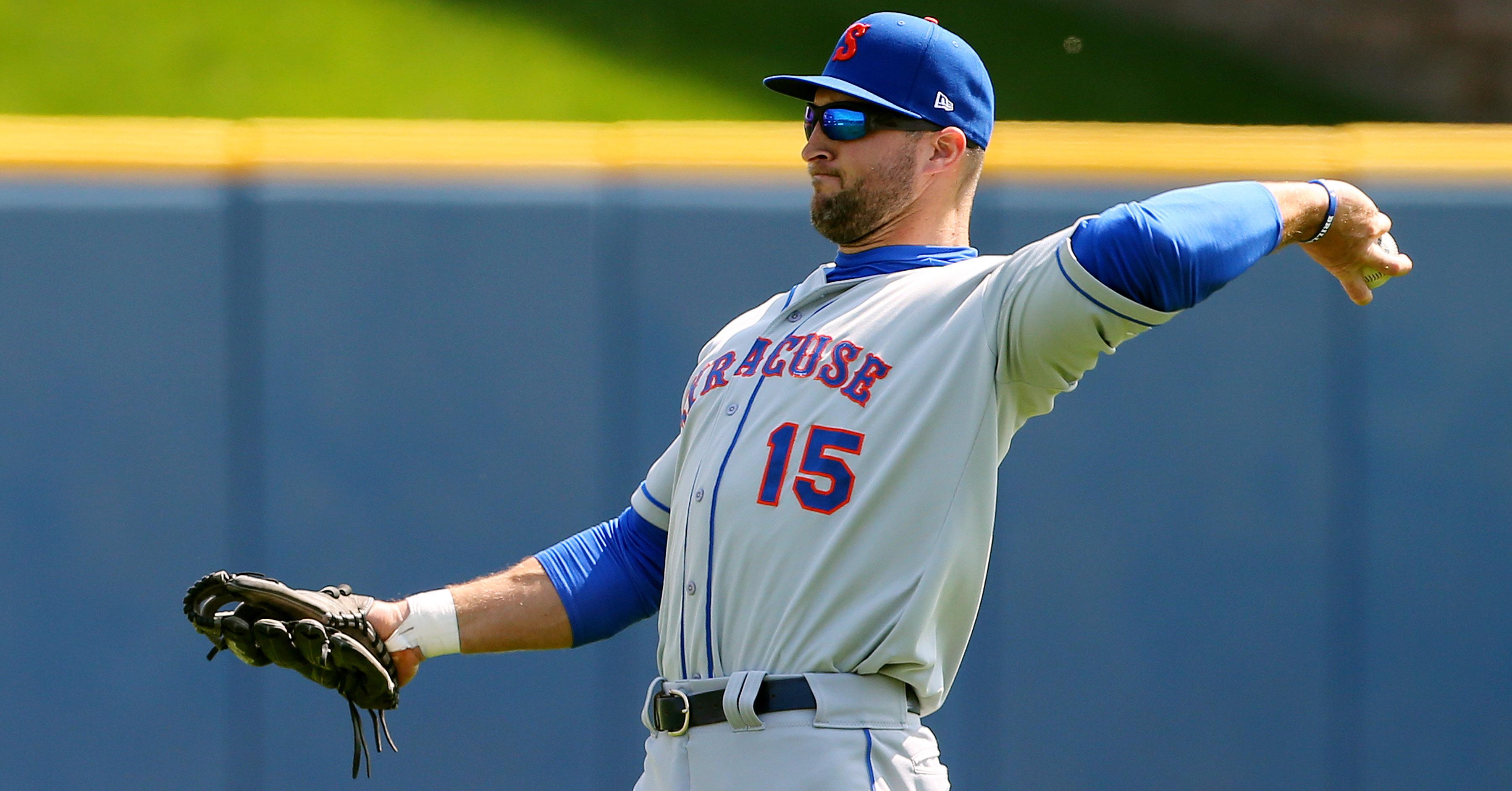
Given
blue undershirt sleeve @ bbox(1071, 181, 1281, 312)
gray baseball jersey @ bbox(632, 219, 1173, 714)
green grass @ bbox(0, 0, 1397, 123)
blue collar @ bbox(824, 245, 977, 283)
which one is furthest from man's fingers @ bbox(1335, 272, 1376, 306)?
green grass @ bbox(0, 0, 1397, 123)

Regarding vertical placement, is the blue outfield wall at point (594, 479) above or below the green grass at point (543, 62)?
below

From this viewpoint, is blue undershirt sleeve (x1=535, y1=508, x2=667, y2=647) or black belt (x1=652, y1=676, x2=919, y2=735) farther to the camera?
blue undershirt sleeve (x1=535, y1=508, x2=667, y2=647)

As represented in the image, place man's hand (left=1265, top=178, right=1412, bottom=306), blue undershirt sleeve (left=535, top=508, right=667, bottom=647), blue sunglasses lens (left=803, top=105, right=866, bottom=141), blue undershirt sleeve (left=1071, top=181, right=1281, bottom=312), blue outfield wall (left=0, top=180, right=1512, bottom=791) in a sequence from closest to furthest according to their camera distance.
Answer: blue undershirt sleeve (left=1071, top=181, right=1281, bottom=312) → man's hand (left=1265, top=178, right=1412, bottom=306) → blue sunglasses lens (left=803, top=105, right=866, bottom=141) → blue undershirt sleeve (left=535, top=508, right=667, bottom=647) → blue outfield wall (left=0, top=180, right=1512, bottom=791)

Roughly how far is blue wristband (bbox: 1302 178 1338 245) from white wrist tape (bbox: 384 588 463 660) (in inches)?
47.4

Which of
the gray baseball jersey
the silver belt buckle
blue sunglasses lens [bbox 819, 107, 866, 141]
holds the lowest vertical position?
the silver belt buckle

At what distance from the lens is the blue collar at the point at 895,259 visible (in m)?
1.89

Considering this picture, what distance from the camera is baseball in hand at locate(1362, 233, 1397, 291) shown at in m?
1.74

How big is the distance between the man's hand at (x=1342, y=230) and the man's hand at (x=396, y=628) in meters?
1.23

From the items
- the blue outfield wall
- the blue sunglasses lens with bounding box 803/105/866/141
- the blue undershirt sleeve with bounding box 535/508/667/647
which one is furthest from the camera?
the blue outfield wall

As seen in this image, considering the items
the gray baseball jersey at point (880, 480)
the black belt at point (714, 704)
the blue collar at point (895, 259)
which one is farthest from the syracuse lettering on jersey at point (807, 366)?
the black belt at point (714, 704)

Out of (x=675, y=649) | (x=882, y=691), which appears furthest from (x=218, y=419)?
(x=882, y=691)

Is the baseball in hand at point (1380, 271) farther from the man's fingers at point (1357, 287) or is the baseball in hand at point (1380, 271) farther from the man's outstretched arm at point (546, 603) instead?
the man's outstretched arm at point (546, 603)

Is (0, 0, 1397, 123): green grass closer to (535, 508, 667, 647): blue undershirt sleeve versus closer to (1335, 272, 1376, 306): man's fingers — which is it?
(535, 508, 667, 647): blue undershirt sleeve

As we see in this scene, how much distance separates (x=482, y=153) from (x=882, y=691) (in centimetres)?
175
